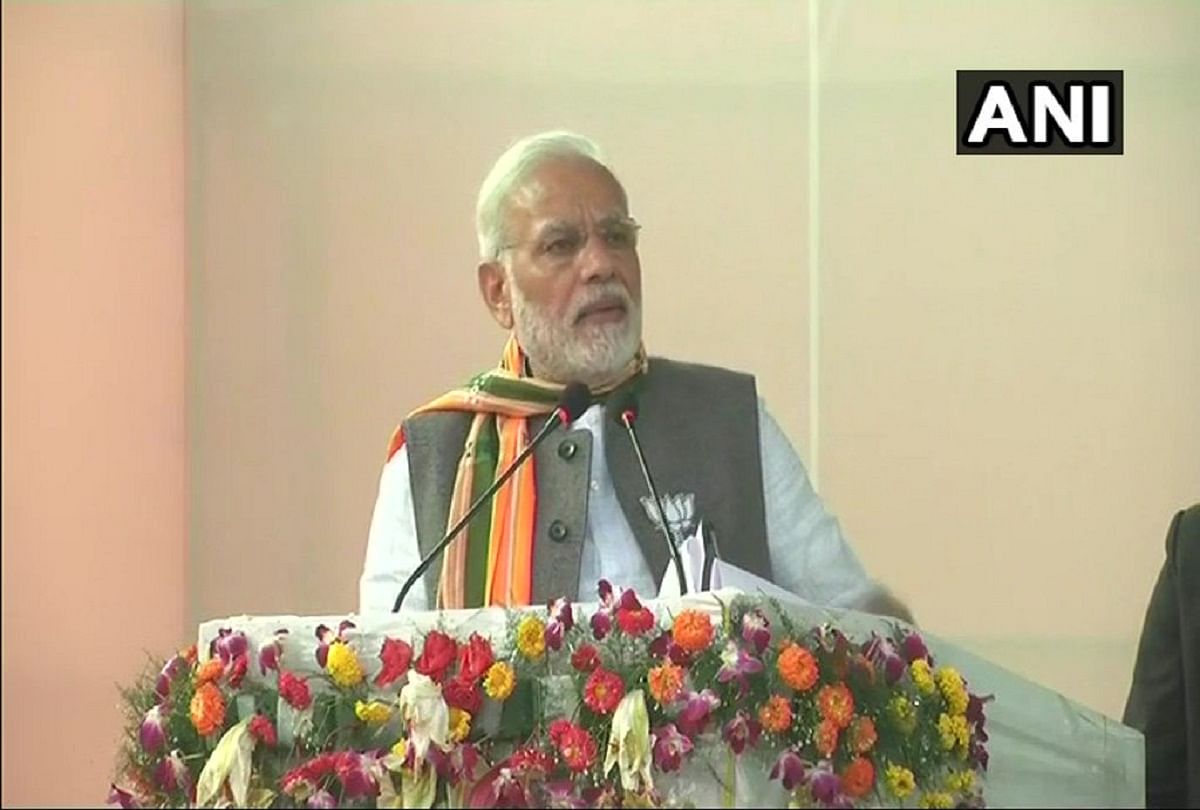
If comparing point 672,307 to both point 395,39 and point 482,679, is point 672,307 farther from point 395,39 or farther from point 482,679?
point 482,679

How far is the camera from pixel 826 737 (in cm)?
190

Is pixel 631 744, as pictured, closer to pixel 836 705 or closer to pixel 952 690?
pixel 836 705

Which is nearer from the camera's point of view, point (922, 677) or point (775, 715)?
point (775, 715)

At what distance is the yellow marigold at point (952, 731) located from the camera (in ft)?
6.63

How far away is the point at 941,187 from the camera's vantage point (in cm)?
330

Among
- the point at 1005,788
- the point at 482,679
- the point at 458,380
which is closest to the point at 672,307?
the point at 458,380

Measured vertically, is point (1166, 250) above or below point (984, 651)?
above

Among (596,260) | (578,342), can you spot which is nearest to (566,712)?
(578,342)

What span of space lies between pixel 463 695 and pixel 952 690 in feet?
1.72

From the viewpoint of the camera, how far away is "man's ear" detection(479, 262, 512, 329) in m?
3.14

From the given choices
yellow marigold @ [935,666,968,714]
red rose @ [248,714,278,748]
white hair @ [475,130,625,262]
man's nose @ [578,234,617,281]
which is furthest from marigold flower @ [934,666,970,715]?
white hair @ [475,130,625,262]

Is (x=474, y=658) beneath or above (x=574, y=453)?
beneath

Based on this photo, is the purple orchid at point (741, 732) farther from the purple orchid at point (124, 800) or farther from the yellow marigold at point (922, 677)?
the purple orchid at point (124, 800)

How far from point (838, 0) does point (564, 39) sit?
48 cm
